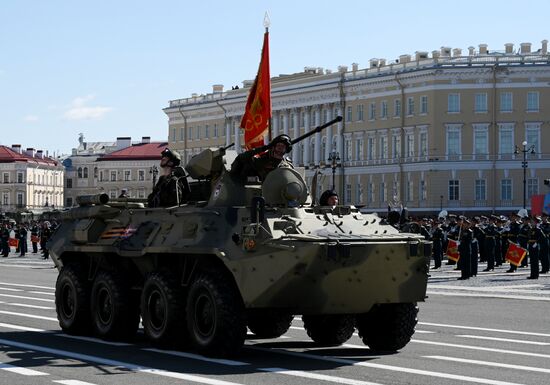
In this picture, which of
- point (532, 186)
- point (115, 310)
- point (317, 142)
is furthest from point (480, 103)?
point (115, 310)

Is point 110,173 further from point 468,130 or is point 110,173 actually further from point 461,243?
point 461,243

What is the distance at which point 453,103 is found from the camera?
111 m

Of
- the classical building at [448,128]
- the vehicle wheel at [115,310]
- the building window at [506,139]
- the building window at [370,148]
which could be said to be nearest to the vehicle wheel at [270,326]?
the vehicle wheel at [115,310]

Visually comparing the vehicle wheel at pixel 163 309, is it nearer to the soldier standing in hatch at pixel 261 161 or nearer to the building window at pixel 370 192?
the soldier standing in hatch at pixel 261 161

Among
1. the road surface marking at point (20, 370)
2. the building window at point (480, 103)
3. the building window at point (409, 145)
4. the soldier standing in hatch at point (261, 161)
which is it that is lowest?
the road surface marking at point (20, 370)

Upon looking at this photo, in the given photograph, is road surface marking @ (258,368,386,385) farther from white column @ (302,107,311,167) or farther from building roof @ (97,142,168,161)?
building roof @ (97,142,168,161)

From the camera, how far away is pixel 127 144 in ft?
629

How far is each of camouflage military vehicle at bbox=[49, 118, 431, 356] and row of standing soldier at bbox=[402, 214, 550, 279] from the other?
21.3 m

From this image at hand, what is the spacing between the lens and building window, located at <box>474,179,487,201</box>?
11025cm

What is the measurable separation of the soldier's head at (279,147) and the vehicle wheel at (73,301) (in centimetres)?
356

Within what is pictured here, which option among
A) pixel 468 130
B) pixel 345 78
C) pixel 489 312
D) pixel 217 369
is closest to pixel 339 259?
pixel 217 369

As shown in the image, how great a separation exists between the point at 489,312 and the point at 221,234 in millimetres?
10038

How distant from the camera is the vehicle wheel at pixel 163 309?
54.0 ft

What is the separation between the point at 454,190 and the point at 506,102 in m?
7.99
